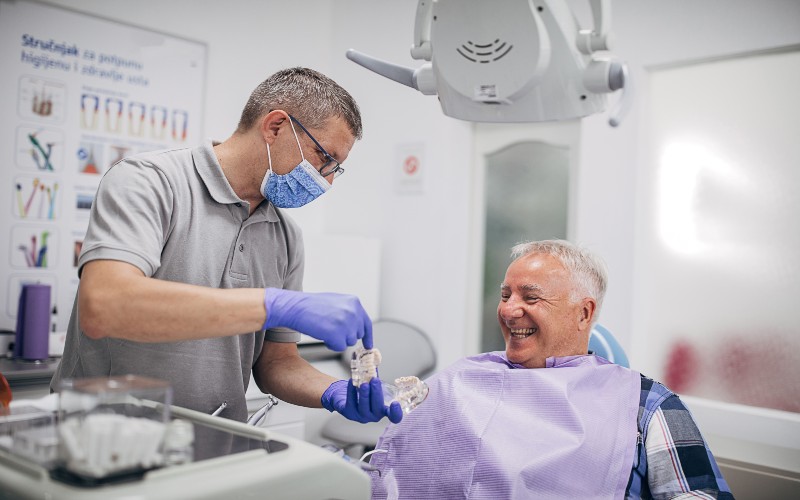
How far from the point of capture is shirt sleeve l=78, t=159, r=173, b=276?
48.1 inches

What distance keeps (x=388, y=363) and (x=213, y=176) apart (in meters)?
2.03

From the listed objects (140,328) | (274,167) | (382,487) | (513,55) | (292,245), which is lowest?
(382,487)

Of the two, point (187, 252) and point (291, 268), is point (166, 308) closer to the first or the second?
point (187, 252)

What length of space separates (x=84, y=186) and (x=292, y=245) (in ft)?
6.12

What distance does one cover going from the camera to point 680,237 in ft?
9.52

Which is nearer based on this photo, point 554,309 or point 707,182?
point 554,309

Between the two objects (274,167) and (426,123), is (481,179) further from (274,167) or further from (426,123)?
(274,167)

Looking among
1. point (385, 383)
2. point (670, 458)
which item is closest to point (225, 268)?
point (385, 383)

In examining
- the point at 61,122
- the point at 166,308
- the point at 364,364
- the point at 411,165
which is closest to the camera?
the point at 166,308

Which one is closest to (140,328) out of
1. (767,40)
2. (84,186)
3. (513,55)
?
(513,55)

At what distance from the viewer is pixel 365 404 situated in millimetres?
1463

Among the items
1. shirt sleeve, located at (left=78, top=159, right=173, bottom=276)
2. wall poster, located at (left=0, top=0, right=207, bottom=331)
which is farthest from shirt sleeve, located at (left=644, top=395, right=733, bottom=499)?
wall poster, located at (left=0, top=0, right=207, bottom=331)

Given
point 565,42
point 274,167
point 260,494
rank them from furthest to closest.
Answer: point 274,167, point 565,42, point 260,494

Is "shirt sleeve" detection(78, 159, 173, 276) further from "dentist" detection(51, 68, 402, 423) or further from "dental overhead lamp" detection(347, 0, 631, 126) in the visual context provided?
"dental overhead lamp" detection(347, 0, 631, 126)
